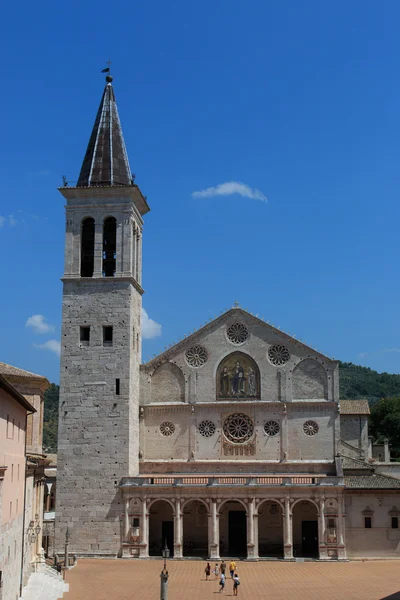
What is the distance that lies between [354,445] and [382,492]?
1417cm

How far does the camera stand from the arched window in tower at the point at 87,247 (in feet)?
172

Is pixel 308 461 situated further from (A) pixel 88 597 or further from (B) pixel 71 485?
(A) pixel 88 597

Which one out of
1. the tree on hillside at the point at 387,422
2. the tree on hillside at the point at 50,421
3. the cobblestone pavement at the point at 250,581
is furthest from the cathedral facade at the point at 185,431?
the tree on hillside at the point at 50,421

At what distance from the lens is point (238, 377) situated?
5244cm

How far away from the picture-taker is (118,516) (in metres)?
48.5

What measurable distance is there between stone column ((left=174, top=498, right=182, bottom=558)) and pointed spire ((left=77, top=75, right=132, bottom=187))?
2117 cm

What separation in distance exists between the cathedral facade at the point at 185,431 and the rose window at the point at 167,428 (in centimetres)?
10

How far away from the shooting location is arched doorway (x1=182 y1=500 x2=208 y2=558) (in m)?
51.0

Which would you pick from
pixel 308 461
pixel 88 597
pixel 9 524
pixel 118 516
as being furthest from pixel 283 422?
pixel 9 524

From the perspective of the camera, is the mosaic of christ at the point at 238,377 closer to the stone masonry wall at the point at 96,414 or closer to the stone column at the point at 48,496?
the stone masonry wall at the point at 96,414

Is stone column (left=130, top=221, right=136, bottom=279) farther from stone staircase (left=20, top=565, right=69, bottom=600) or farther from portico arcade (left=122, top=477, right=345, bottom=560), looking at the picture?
stone staircase (left=20, top=565, right=69, bottom=600)

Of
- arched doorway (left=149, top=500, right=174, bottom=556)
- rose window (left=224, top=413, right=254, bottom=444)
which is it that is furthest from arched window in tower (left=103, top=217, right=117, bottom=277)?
arched doorway (left=149, top=500, right=174, bottom=556)

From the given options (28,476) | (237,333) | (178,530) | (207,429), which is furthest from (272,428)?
→ (28,476)

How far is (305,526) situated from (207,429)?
871cm
